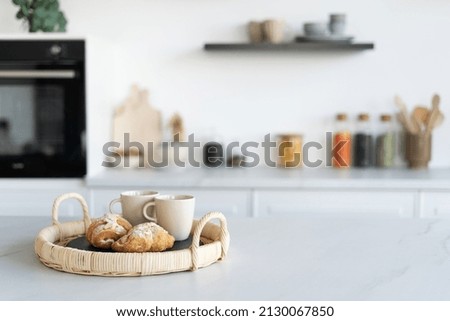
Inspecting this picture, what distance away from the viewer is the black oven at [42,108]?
10.0 ft

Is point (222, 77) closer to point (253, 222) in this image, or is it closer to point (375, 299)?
point (253, 222)

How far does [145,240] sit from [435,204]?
2.08 meters

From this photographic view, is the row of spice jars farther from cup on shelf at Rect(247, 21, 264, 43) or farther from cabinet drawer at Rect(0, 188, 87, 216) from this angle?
cabinet drawer at Rect(0, 188, 87, 216)

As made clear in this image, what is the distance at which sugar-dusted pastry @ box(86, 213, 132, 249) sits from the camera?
130 cm

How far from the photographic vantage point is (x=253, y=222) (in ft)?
5.97

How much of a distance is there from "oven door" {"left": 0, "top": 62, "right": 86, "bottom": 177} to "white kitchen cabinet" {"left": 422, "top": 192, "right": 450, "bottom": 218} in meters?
1.59

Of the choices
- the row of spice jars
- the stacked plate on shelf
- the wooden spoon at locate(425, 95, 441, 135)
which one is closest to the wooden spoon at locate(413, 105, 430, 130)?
the wooden spoon at locate(425, 95, 441, 135)

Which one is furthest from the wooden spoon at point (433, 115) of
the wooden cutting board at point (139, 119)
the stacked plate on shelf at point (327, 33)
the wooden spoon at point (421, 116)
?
the wooden cutting board at point (139, 119)

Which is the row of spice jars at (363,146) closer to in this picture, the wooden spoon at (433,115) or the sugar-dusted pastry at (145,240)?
the wooden spoon at (433,115)

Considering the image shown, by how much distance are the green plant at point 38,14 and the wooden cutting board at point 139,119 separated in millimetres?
559

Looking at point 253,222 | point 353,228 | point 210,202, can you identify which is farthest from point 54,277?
point 210,202

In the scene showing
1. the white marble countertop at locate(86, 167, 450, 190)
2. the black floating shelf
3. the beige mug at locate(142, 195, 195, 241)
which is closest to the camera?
the beige mug at locate(142, 195, 195, 241)

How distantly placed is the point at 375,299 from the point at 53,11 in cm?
264

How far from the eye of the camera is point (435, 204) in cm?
300
